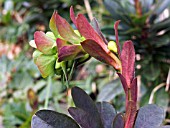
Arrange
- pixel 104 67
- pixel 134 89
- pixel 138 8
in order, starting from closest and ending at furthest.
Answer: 1. pixel 134 89
2. pixel 138 8
3. pixel 104 67

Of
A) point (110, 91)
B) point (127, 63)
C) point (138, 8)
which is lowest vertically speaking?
point (110, 91)

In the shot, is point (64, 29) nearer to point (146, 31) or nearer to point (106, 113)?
point (106, 113)

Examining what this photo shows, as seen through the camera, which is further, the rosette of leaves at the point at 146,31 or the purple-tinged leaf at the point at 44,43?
the rosette of leaves at the point at 146,31

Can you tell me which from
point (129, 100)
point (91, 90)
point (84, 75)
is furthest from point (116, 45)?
point (84, 75)

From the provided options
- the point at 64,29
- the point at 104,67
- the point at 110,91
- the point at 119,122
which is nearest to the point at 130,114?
the point at 119,122

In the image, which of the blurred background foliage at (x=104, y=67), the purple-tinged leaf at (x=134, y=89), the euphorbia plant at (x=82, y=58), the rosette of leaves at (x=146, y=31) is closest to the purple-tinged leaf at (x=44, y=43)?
the euphorbia plant at (x=82, y=58)

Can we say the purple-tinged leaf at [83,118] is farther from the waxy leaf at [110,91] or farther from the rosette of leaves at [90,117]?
the waxy leaf at [110,91]
